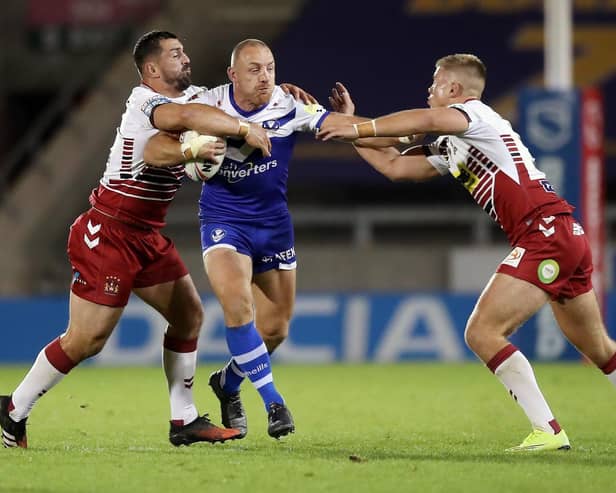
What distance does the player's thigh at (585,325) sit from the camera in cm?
714

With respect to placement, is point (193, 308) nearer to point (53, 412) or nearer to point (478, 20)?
point (53, 412)

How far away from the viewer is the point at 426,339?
15.7 m

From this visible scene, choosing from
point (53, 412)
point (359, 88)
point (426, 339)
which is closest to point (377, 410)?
point (53, 412)

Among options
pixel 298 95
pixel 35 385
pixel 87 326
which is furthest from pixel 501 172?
pixel 35 385

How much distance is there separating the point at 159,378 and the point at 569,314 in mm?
6769

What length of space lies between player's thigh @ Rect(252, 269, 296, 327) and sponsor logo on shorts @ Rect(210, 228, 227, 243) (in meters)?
0.42

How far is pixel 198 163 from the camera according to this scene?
713cm

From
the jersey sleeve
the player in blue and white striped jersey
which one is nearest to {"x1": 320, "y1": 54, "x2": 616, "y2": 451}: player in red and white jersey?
the jersey sleeve

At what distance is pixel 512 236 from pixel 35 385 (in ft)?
9.27

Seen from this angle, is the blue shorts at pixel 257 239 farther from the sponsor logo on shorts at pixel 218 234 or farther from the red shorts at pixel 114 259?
the red shorts at pixel 114 259

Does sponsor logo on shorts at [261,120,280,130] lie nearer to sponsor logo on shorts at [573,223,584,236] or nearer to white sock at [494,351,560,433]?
sponsor logo on shorts at [573,223,584,236]

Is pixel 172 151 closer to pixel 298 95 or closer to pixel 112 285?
pixel 112 285

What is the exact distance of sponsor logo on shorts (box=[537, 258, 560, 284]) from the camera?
6.99 m

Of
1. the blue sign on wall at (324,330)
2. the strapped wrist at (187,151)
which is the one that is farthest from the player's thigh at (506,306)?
the blue sign on wall at (324,330)
